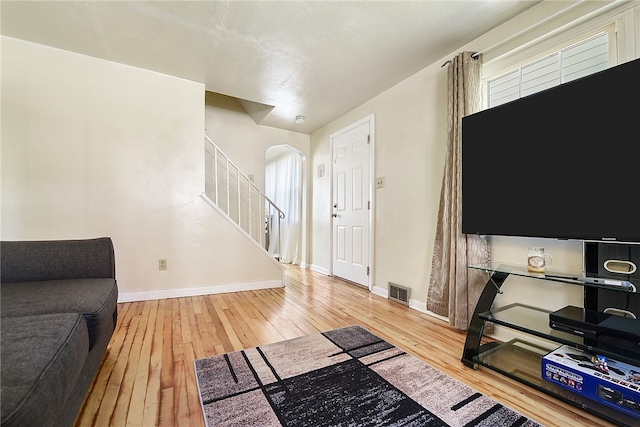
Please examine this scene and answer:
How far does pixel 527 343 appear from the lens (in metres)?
1.82

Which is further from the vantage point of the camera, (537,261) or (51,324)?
(537,261)

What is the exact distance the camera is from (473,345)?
5.41ft

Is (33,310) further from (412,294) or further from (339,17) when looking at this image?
(412,294)

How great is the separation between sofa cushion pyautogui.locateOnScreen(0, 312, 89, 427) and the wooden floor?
49 cm

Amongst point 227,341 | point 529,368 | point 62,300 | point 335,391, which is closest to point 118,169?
point 62,300

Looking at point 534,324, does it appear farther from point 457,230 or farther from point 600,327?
point 457,230

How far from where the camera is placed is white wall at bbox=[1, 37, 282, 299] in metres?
2.43

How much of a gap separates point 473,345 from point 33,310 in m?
2.24

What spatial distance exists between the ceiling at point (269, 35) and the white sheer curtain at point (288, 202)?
2.35 meters

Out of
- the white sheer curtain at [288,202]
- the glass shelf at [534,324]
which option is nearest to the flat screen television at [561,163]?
the glass shelf at [534,324]

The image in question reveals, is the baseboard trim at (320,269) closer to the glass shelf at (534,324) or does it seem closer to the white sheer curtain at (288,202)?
the white sheer curtain at (288,202)

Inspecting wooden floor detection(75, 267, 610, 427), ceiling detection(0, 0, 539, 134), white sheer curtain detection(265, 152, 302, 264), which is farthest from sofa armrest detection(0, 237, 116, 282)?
white sheer curtain detection(265, 152, 302, 264)

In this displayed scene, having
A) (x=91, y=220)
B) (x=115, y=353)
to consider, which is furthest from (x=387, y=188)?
(x=91, y=220)

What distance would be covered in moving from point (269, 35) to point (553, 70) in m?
2.05
